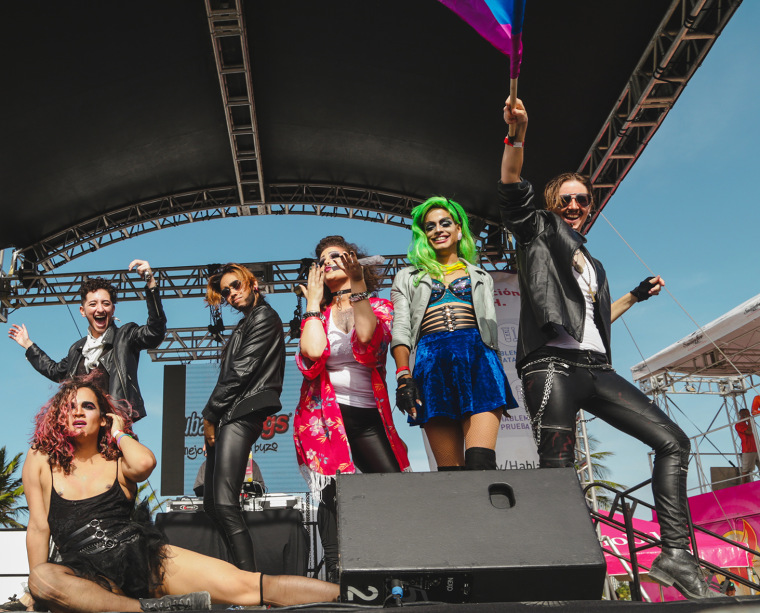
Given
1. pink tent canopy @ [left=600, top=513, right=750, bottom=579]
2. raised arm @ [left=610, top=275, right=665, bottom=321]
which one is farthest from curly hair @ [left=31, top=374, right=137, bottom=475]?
pink tent canopy @ [left=600, top=513, right=750, bottom=579]

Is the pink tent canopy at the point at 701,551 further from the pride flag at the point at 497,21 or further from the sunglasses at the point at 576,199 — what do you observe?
the pride flag at the point at 497,21

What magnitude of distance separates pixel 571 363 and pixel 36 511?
207 cm

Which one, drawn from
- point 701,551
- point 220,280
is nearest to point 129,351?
point 220,280

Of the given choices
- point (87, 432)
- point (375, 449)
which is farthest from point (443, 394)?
point (87, 432)

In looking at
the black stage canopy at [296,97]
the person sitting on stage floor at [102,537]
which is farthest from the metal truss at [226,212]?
the person sitting on stage floor at [102,537]

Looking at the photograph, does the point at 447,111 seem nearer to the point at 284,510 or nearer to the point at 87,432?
the point at 284,510

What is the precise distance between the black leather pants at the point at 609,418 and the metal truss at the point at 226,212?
234 inches

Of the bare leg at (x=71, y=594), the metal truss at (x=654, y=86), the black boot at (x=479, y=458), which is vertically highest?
the metal truss at (x=654, y=86)

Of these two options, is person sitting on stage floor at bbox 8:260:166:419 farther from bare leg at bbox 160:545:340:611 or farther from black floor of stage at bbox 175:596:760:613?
black floor of stage at bbox 175:596:760:613

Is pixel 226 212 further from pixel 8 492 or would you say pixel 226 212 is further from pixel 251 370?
pixel 8 492

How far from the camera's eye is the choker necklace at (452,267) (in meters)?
3.13

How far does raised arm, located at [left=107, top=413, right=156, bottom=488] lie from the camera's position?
2.58m

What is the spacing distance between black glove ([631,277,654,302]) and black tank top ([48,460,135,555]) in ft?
7.95

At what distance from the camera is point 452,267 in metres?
3.14
